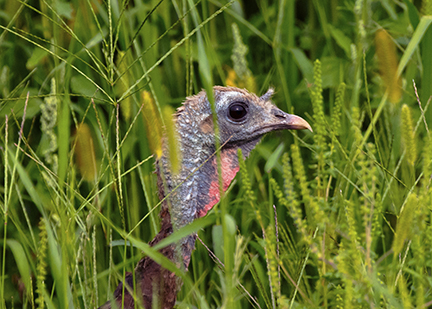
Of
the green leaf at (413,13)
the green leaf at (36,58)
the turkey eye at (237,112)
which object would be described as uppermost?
the green leaf at (36,58)

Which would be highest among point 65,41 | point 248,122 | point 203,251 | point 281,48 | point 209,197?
point 65,41

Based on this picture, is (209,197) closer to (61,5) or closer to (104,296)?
(104,296)

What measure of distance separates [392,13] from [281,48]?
0.60 m

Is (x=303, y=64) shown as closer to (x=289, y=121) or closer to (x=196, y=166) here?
(x=289, y=121)

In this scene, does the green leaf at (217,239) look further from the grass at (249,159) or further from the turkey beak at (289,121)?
the turkey beak at (289,121)

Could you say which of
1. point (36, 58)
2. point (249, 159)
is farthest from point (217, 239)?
point (36, 58)

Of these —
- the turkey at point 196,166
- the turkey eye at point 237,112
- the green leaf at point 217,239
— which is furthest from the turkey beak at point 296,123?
the green leaf at point 217,239

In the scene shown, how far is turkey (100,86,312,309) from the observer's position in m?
2.00

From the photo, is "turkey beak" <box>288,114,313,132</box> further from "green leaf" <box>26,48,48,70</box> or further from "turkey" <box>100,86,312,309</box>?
"green leaf" <box>26,48,48,70</box>

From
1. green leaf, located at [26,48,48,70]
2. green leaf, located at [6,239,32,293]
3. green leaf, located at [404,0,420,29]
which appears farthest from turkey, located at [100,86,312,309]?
green leaf, located at [26,48,48,70]

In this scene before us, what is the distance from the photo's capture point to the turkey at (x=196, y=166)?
2000 mm

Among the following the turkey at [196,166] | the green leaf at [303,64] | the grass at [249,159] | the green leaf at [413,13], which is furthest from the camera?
the green leaf at [303,64]

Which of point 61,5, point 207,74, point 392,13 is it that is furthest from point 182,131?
point 392,13

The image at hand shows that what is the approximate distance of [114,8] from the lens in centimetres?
265
